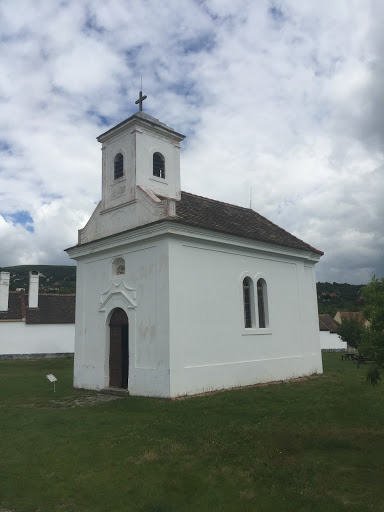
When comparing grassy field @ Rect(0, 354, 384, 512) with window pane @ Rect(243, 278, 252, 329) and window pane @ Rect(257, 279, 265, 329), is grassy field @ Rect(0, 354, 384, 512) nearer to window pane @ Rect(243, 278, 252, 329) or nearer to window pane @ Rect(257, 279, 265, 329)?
window pane @ Rect(243, 278, 252, 329)

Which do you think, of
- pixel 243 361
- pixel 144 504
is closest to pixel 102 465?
pixel 144 504

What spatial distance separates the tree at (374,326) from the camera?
7156 mm

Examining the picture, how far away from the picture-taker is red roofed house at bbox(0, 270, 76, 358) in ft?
123

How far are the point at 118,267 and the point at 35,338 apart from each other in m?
26.0

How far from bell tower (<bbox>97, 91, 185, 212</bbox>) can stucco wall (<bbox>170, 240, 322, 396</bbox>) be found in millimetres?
3392

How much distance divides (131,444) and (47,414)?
419 centimetres

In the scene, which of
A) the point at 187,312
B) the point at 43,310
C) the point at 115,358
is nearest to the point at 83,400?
the point at 115,358

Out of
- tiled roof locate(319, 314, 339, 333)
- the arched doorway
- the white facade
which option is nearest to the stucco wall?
the white facade

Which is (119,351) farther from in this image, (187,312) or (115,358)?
(187,312)

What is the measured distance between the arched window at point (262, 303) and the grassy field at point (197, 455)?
4.44 metres

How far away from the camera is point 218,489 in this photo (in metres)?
6.06

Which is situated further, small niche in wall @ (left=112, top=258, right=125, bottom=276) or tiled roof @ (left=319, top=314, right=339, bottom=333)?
tiled roof @ (left=319, top=314, right=339, bottom=333)

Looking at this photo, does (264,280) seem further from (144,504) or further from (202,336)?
(144,504)

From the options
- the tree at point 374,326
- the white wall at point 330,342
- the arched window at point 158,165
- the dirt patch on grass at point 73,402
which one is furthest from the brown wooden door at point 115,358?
the white wall at point 330,342
